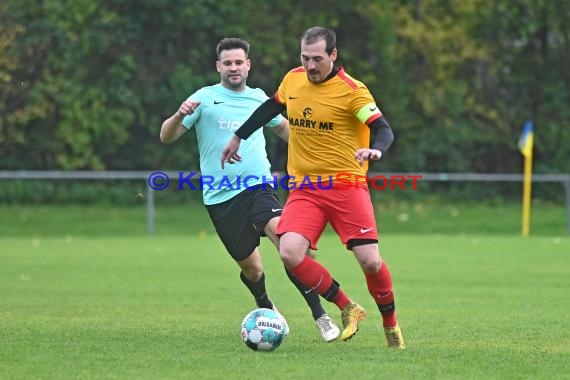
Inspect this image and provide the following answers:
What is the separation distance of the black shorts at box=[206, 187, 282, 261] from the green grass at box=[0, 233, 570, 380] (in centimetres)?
69

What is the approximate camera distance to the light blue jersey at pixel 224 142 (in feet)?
32.0

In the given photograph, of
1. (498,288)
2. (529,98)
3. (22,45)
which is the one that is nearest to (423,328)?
(498,288)

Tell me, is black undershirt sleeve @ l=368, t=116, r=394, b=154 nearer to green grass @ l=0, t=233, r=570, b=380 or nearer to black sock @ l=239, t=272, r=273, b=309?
green grass @ l=0, t=233, r=570, b=380

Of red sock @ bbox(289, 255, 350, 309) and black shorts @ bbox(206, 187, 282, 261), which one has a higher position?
black shorts @ bbox(206, 187, 282, 261)

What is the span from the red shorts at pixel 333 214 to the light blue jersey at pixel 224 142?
1.35m

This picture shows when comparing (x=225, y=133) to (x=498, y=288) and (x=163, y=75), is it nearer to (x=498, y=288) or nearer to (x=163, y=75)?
(x=498, y=288)

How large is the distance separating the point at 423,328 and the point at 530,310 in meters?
1.98

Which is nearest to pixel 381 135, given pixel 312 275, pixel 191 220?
pixel 312 275

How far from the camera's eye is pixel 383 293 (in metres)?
8.30

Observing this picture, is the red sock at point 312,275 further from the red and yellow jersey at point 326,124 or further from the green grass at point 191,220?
the green grass at point 191,220

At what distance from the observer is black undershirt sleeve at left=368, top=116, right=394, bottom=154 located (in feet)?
25.9

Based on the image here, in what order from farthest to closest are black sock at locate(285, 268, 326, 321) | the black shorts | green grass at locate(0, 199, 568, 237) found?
green grass at locate(0, 199, 568, 237) → the black shorts → black sock at locate(285, 268, 326, 321)
